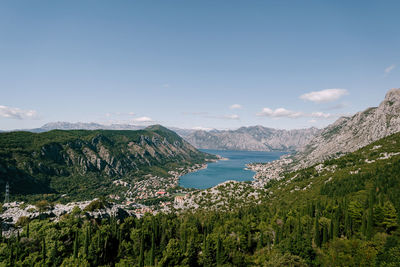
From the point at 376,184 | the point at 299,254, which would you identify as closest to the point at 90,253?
the point at 299,254

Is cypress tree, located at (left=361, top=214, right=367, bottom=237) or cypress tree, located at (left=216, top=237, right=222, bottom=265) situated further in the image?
cypress tree, located at (left=216, top=237, right=222, bottom=265)

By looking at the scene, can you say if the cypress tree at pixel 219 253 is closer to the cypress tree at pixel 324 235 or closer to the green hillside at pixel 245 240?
the green hillside at pixel 245 240

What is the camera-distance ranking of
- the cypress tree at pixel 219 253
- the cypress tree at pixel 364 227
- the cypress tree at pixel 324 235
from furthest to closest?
the cypress tree at pixel 219 253 → the cypress tree at pixel 324 235 → the cypress tree at pixel 364 227

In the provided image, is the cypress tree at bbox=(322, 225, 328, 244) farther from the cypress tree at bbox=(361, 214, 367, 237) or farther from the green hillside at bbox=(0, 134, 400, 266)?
the cypress tree at bbox=(361, 214, 367, 237)

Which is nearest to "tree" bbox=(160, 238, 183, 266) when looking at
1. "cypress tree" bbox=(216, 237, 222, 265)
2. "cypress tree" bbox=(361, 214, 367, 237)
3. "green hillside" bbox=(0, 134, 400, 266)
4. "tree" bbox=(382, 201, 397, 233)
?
"green hillside" bbox=(0, 134, 400, 266)

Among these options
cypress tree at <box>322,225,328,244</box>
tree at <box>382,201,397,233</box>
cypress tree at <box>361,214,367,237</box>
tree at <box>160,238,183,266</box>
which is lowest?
tree at <box>160,238,183,266</box>

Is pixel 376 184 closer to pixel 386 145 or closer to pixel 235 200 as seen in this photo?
pixel 235 200

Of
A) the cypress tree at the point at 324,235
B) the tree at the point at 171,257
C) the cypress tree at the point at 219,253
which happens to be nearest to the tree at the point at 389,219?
the cypress tree at the point at 324,235

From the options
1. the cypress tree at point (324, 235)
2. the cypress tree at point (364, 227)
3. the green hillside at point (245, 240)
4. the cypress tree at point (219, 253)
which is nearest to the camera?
the green hillside at point (245, 240)

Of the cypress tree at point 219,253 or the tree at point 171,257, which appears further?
the cypress tree at point 219,253

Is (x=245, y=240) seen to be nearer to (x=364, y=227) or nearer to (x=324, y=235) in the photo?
(x=324, y=235)

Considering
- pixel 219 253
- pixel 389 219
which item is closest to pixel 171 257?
pixel 219 253

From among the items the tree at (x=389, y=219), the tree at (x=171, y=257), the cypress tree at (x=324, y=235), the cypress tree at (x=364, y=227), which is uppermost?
the tree at (x=389, y=219)

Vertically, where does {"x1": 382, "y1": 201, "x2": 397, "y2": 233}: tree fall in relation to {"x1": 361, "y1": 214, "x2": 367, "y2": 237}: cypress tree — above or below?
above
